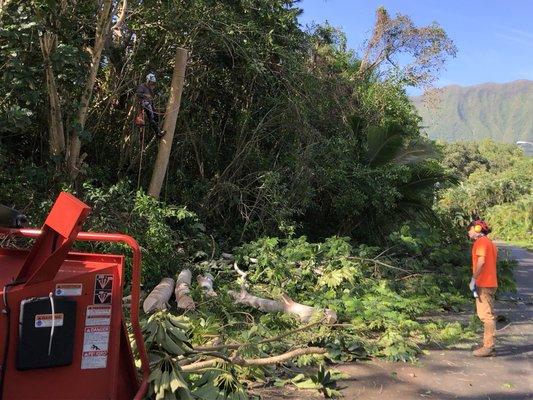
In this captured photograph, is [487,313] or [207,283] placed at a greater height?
[207,283]

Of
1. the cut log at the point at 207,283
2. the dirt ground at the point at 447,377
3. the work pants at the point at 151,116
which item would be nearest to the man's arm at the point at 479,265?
the dirt ground at the point at 447,377

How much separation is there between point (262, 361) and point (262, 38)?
25.2ft

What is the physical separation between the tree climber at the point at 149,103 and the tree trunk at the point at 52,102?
1416mm

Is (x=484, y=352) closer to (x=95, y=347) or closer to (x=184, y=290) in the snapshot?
(x=184, y=290)

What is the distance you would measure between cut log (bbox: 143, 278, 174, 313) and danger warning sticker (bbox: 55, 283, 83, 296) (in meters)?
3.68

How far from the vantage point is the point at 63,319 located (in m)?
3.09

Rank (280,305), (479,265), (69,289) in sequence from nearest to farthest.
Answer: (69,289) → (479,265) → (280,305)

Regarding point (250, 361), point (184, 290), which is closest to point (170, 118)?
point (184, 290)

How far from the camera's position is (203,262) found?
9555mm

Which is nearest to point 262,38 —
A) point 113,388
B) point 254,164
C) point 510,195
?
point 254,164

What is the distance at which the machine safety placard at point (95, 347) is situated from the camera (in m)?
3.20

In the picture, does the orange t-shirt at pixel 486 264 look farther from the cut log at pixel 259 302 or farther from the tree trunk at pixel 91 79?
the tree trunk at pixel 91 79

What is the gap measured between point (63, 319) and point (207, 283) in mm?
5410

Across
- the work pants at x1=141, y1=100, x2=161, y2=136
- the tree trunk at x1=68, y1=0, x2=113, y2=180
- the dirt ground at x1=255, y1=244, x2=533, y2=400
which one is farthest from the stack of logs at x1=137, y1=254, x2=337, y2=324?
the work pants at x1=141, y1=100, x2=161, y2=136
